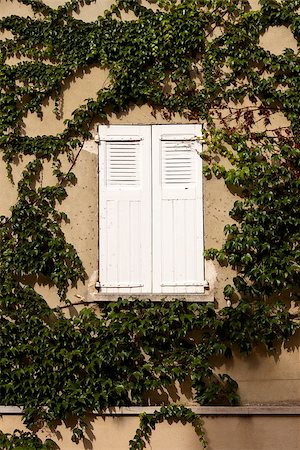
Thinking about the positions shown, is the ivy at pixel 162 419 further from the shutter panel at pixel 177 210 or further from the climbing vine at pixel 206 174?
the shutter panel at pixel 177 210

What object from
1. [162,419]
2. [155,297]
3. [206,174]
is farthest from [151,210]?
[162,419]

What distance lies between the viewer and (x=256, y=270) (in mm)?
6871

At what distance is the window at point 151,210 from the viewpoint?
7.04 metres

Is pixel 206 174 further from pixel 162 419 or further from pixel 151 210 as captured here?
pixel 162 419

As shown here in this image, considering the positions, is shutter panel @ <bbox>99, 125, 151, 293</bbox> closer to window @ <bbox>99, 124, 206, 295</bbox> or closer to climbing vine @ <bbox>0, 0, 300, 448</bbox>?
window @ <bbox>99, 124, 206, 295</bbox>

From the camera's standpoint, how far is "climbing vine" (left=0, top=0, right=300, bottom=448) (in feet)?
22.5

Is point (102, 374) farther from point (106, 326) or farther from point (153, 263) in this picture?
point (153, 263)

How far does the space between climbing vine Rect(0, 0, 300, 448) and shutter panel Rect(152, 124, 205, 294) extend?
154mm

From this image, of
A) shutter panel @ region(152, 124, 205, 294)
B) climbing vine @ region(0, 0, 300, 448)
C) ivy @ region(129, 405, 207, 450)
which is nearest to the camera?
ivy @ region(129, 405, 207, 450)

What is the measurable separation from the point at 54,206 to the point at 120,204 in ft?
2.12

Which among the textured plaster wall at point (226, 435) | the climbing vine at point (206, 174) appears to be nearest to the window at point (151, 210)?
the climbing vine at point (206, 174)

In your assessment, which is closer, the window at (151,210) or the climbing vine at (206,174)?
the climbing vine at (206,174)

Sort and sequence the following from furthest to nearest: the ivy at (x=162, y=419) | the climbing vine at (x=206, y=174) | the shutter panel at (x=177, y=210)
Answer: the shutter panel at (x=177, y=210) → the climbing vine at (x=206, y=174) → the ivy at (x=162, y=419)

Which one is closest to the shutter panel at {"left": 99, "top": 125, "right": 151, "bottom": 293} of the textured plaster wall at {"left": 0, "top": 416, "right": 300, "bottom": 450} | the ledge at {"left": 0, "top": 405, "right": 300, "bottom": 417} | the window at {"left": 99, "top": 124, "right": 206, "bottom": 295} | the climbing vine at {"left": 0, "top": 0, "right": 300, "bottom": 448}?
the window at {"left": 99, "top": 124, "right": 206, "bottom": 295}
